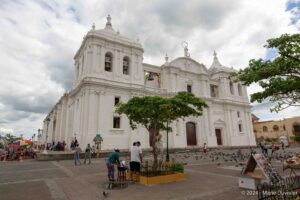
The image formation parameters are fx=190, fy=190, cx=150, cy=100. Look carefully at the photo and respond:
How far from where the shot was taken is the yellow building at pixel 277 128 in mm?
43794

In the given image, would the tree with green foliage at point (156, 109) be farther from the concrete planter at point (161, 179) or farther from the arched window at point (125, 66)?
the arched window at point (125, 66)

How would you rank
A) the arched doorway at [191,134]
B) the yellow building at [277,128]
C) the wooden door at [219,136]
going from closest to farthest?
the arched doorway at [191,134], the wooden door at [219,136], the yellow building at [277,128]

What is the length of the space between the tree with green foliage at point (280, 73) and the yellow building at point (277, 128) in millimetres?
42582

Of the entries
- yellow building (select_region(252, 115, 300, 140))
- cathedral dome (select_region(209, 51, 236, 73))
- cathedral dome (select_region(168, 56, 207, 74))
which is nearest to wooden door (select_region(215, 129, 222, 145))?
cathedral dome (select_region(168, 56, 207, 74))

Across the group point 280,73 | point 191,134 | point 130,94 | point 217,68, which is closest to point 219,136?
point 191,134

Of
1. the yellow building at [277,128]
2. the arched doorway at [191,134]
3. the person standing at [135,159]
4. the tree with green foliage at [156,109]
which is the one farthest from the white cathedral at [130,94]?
the yellow building at [277,128]

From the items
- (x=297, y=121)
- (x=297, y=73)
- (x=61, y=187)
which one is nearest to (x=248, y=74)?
(x=297, y=73)

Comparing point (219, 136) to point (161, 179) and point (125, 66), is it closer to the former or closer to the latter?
point (125, 66)

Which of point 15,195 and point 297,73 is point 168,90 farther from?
point 15,195

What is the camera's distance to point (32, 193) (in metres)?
6.43

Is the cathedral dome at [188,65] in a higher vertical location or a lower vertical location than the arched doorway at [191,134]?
higher

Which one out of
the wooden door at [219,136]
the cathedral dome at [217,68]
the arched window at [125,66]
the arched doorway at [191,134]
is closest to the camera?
the arched window at [125,66]

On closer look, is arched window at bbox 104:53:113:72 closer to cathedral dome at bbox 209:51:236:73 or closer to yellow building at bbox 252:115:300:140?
cathedral dome at bbox 209:51:236:73

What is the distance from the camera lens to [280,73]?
22.9 ft
